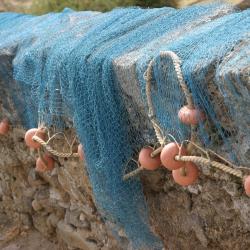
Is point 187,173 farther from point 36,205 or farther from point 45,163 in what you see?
point 36,205

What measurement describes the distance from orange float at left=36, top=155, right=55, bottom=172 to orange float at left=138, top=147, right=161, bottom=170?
1.08 m

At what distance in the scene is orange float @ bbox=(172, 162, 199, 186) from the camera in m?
2.00

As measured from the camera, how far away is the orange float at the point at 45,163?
10.2ft

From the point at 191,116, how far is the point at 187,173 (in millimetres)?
289

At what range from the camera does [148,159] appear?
7.15 ft

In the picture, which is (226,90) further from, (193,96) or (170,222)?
(170,222)

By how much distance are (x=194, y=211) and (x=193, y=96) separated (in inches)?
27.8

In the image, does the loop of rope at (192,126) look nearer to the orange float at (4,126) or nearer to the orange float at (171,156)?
the orange float at (171,156)

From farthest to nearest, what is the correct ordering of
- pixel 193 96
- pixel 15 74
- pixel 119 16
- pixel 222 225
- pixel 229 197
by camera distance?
pixel 15 74 → pixel 119 16 → pixel 222 225 → pixel 229 197 → pixel 193 96

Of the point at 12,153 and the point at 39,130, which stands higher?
the point at 39,130

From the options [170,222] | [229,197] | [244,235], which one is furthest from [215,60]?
[170,222]

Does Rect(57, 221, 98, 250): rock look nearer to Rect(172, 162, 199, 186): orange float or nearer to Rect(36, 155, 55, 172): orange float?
Rect(36, 155, 55, 172): orange float

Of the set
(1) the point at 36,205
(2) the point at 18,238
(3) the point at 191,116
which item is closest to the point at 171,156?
(3) the point at 191,116

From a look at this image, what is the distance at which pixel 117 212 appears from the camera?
256cm
